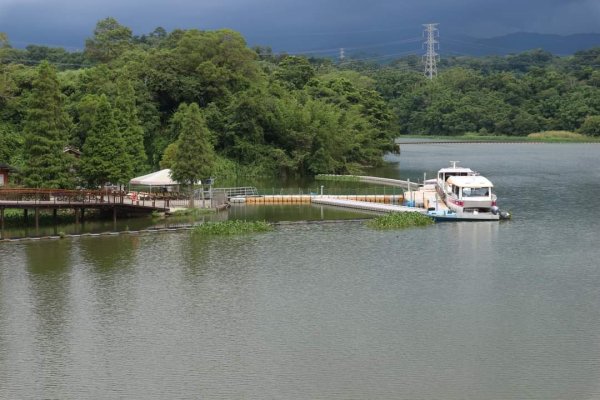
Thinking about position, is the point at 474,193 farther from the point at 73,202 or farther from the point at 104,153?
the point at 73,202

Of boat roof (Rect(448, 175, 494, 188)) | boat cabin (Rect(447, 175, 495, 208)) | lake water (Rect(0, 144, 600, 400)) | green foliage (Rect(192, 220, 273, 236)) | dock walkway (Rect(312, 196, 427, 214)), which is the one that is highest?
boat roof (Rect(448, 175, 494, 188))

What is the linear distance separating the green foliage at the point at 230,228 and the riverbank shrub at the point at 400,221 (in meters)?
6.02

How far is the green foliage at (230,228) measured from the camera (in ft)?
152

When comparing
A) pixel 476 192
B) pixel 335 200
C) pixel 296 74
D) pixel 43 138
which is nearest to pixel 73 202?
pixel 43 138

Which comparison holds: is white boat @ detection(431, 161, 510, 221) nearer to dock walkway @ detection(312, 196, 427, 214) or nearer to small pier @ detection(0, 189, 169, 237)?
dock walkway @ detection(312, 196, 427, 214)

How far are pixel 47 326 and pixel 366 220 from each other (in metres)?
25.2

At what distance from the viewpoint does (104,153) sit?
51969 mm

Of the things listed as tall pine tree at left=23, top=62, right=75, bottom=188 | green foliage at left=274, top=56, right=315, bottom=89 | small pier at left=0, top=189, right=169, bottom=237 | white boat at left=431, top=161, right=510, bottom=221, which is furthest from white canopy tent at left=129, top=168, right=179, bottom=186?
green foliage at left=274, top=56, right=315, bottom=89

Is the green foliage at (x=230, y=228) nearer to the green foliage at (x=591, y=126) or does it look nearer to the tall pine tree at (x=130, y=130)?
the tall pine tree at (x=130, y=130)

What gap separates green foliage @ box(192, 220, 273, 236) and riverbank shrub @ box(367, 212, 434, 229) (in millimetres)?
6024

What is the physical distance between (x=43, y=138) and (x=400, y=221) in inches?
820

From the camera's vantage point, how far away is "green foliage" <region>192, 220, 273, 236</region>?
152 ft

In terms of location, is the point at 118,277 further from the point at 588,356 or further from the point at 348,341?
→ the point at 588,356

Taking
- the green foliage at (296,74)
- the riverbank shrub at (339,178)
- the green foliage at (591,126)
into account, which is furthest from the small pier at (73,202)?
the green foliage at (591,126)
